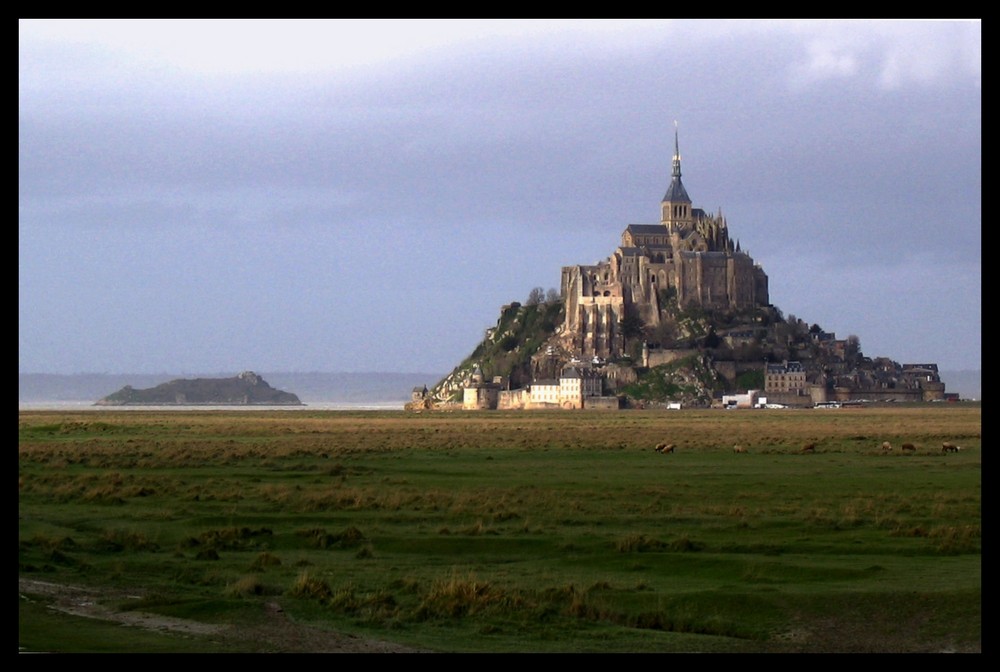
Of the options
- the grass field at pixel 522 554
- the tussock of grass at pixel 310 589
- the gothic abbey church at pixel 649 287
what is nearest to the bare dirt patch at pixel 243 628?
the grass field at pixel 522 554

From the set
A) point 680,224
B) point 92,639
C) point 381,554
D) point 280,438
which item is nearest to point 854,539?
point 381,554

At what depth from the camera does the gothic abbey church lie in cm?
18350

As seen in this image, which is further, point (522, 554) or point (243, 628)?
point (522, 554)

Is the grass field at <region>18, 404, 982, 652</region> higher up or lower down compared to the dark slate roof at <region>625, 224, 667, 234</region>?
lower down

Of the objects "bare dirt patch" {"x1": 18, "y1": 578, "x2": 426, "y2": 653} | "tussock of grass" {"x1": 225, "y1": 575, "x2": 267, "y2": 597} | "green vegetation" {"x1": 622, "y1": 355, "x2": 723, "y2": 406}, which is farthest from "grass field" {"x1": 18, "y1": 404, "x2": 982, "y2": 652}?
"green vegetation" {"x1": 622, "y1": 355, "x2": 723, "y2": 406}

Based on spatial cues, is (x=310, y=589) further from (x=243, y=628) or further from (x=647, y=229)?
(x=647, y=229)

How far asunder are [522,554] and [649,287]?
159 m

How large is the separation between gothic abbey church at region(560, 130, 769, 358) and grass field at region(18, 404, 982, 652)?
134 m

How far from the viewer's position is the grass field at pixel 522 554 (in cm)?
2000

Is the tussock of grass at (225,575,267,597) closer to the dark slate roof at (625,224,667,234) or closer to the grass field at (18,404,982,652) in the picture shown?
the grass field at (18,404,982,652)

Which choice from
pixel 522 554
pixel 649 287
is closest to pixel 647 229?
pixel 649 287

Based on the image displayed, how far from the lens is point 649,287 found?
18500 centimetres
